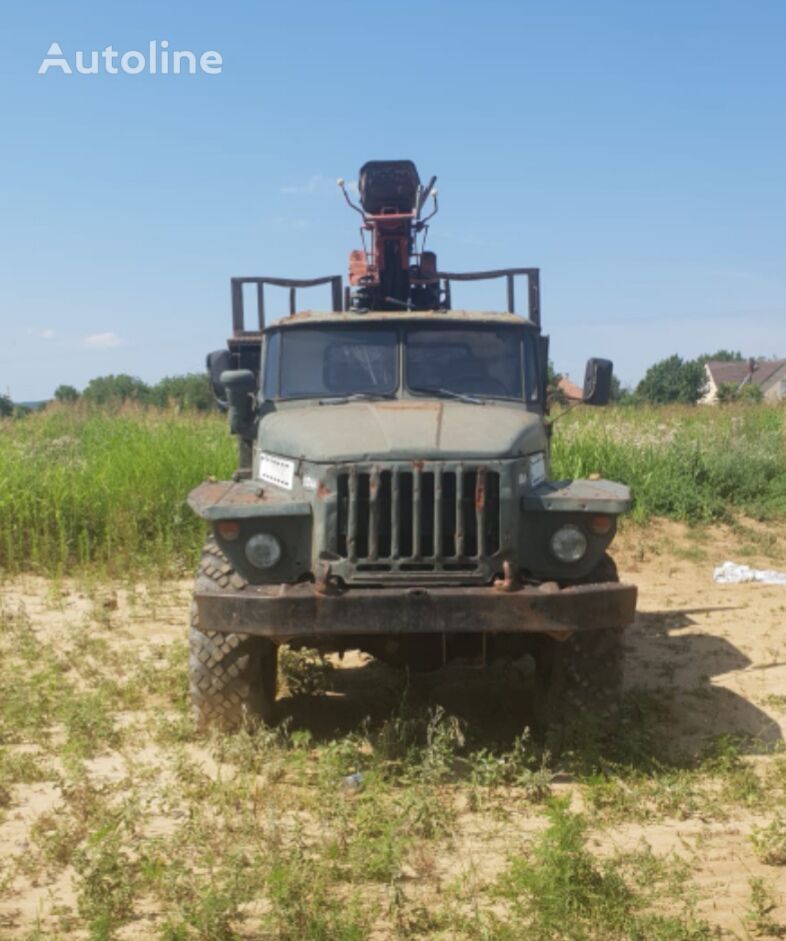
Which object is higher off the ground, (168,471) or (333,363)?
(333,363)

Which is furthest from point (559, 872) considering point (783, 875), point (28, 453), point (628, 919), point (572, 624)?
point (28, 453)

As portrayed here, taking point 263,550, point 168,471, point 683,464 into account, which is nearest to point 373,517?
point 263,550

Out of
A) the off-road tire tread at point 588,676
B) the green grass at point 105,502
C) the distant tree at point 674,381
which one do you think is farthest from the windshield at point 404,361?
the distant tree at point 674,381

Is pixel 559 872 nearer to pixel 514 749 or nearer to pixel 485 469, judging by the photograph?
pixel 514 749

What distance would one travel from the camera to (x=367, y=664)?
22.4 ft

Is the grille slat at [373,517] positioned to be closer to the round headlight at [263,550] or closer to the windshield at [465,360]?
the round headlight at [263,550]

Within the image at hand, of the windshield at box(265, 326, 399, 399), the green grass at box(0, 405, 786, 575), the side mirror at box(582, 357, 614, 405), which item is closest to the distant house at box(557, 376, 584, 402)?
the side mirror at box(582, 357, 614, 405)

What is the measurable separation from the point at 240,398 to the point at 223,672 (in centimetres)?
163

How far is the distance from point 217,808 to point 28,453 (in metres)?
8.19

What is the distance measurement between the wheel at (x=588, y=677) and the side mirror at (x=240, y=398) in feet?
6.76

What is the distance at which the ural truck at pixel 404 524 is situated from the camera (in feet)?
15.1

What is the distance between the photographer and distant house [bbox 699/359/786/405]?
6650 cm

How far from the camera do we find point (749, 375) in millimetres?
68188

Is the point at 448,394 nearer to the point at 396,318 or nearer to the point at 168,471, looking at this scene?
the point at 396,318
